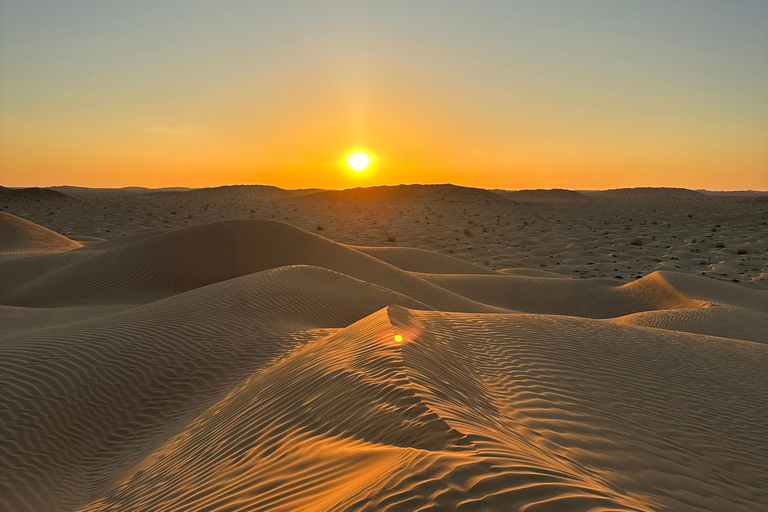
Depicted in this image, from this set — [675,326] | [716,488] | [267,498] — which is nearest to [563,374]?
[716,488]

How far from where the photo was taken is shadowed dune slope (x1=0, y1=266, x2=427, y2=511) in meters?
5.19

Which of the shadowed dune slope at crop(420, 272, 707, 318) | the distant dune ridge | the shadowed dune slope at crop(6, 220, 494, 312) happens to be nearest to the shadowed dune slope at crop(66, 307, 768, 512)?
the distant dune ridge

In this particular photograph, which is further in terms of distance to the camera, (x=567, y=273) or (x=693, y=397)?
(x=567, y=273)

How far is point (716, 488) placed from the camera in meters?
3.56

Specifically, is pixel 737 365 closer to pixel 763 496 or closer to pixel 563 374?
pixel 563 374

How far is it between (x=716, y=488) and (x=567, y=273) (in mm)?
16852

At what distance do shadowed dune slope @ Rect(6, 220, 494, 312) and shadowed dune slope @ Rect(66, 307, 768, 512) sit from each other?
23.7 ft

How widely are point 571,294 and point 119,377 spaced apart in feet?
41.5

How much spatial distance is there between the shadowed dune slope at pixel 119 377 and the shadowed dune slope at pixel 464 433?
27.5 inches

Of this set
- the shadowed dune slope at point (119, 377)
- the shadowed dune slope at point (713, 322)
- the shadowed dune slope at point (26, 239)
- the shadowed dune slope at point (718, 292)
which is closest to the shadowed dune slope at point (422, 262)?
the shadowed dune slope at point (718, 292)

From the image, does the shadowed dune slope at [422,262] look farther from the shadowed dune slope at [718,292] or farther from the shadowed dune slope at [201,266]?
the shadowed dune slope at [718,292]

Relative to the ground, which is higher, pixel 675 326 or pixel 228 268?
pixel 228 268

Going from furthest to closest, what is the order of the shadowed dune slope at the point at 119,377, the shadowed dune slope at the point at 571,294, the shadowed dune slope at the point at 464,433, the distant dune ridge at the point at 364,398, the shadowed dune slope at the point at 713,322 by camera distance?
the shadowed dune slope at the point at 571,294 → the shadowed dune slope at the point at 713,322 → the shadowed dune slope at the point at 119,377 → the distant dune ridge at the point at 364,398 → the shadowed dune slope at the point at 464,433

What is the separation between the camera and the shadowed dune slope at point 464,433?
99.9 inches
